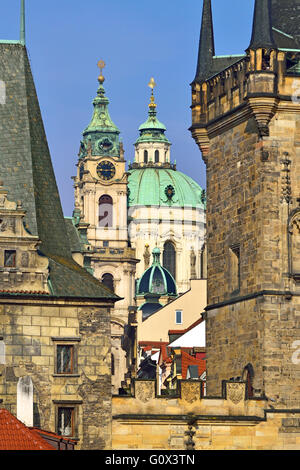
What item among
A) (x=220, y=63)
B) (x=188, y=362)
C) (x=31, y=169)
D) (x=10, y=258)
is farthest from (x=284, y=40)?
(x=188, y=362)

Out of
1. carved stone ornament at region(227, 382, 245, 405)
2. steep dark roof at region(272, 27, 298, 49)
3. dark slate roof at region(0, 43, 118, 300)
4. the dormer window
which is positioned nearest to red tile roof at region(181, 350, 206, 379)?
dark slate roof at region(0, 43, 118, 300)

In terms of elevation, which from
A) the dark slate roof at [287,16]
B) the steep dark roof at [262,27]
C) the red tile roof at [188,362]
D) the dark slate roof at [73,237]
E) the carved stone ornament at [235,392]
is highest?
the dark slate roof at [287,16]

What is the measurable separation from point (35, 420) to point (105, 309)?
4785 millimetres

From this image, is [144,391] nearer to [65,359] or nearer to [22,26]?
[65,359]

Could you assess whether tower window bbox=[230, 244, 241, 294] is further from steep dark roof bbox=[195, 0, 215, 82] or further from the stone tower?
steep dark roof bbox=[195, 0, 215, 82]

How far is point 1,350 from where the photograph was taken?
201 ft

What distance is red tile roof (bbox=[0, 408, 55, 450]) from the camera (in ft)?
163

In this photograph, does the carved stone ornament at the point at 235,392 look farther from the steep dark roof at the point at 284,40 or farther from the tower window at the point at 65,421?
the steep dark roof at the point at 284,40

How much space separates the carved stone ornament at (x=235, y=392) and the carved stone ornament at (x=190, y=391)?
3.33ft

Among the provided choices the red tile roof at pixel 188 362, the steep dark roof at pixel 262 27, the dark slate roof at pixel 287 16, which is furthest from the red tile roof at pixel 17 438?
the red tile roof at pixel 188 362

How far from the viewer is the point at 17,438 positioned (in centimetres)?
5056

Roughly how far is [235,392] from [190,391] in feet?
4.87

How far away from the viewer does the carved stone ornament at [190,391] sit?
2454 inches
